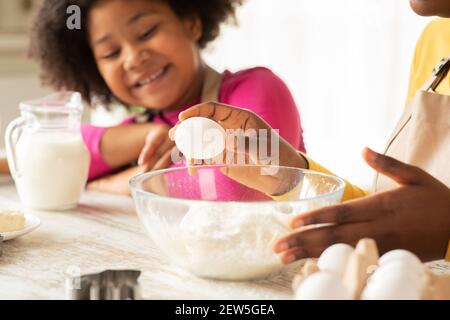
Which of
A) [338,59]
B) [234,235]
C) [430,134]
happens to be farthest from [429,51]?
[338,59]

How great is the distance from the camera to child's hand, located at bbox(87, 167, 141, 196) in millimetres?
1415

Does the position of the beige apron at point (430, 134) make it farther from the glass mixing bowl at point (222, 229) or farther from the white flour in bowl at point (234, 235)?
the white flour in bowl at point (234, 235)

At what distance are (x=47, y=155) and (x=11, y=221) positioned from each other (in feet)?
0.92

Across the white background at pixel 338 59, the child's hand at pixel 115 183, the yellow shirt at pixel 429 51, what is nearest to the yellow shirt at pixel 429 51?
the yellow shirt at pixel 429 51

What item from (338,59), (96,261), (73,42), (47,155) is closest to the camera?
(96,261)

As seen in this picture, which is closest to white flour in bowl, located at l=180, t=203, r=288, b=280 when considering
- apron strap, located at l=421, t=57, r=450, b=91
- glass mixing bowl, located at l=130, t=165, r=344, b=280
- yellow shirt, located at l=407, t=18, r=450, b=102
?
glass mixing bowl, located at l=130, t=165, r=344, b=280

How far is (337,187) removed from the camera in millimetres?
868

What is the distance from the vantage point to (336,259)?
66 centimetres

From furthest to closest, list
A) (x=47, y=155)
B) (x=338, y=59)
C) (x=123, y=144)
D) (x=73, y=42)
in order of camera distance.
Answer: (x=338, y=59), (x=73, y=42), (x=123, y=144), (x=47, y=155)

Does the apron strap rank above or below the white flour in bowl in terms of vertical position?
→ above

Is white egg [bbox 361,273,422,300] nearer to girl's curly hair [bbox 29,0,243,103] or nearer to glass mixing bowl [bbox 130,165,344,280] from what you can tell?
glass mixing bowl [bbox 130,165,344,280]

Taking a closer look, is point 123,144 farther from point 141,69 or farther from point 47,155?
point 47,155

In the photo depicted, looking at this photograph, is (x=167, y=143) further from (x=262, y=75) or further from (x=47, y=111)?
(x=262, y=75)

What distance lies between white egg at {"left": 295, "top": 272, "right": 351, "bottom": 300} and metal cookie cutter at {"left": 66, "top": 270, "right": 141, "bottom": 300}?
17cm
